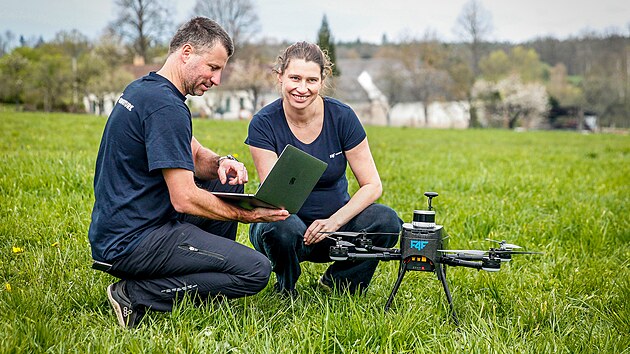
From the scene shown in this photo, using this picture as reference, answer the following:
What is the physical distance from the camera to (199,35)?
357 cm

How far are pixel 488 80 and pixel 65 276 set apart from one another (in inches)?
2538

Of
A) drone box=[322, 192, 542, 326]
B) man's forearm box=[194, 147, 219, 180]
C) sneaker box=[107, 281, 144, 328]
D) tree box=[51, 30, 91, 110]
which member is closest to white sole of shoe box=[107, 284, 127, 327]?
sneaker box=[107, 281, 144, 328]

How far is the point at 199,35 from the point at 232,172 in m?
0.84

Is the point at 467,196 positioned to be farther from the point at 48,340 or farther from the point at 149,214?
the point at 48,340

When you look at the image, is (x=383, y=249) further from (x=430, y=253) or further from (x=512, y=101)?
(x=512, y=101)

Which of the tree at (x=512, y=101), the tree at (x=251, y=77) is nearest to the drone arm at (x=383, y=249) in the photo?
the tree at (x=251, y=77)

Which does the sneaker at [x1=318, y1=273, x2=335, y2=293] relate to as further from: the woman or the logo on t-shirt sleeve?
the logo on t-shirt sleeve

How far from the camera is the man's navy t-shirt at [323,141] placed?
4383 millimetres

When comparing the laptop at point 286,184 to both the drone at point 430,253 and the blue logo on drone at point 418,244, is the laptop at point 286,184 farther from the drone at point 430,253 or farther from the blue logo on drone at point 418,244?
the blue logo on drone at point 418,244

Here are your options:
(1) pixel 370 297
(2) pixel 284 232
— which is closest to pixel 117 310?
(2) pixel 284 232

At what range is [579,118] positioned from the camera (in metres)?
65.6

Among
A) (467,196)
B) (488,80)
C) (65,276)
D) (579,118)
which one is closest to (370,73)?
(488,80)

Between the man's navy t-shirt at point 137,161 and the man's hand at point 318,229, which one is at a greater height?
the man's navy t-shirt at point 137,161

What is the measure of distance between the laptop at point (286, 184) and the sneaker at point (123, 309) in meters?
0.73
